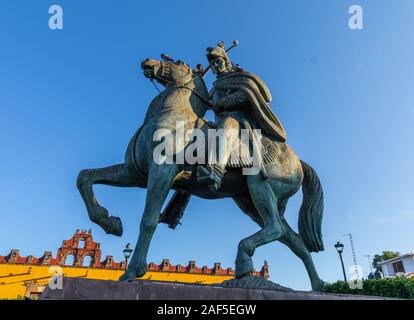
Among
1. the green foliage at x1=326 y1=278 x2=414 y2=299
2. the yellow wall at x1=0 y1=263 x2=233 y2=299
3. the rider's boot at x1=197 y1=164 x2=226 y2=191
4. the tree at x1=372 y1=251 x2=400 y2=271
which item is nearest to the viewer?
the rider's boot at x1=197 y1=164 x2=226 y2=191

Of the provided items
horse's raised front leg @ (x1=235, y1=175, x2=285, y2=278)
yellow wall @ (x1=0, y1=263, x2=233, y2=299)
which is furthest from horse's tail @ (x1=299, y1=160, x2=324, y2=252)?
yellow wall @ (x1=0, y1=263, x2=233, y2=299)

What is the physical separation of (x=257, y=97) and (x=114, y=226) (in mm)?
2898

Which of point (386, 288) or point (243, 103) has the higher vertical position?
A: point (243, 103)

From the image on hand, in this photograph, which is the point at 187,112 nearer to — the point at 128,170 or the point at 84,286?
the point at 128,170

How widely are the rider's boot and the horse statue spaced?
1.01 ft

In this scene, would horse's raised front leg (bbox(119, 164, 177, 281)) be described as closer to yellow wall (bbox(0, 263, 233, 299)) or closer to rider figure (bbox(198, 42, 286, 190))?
rider figure (bbox(198, 42, 286, 190))

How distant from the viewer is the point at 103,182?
16.5 feet

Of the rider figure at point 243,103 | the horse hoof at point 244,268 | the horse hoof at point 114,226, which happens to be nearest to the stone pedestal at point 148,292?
the horse hoof at point 244,268

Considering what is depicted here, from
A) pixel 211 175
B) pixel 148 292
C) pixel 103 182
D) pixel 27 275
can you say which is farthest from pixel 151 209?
pixel 27 275

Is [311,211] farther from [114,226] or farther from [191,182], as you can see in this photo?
[114,226]

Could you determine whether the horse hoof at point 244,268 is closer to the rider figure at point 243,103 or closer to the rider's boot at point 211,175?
the rider's boot at point 211,175

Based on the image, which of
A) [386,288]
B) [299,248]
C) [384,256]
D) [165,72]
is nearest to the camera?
[299,248]

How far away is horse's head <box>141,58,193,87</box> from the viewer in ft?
18.3

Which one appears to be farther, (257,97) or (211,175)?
(257,97)
